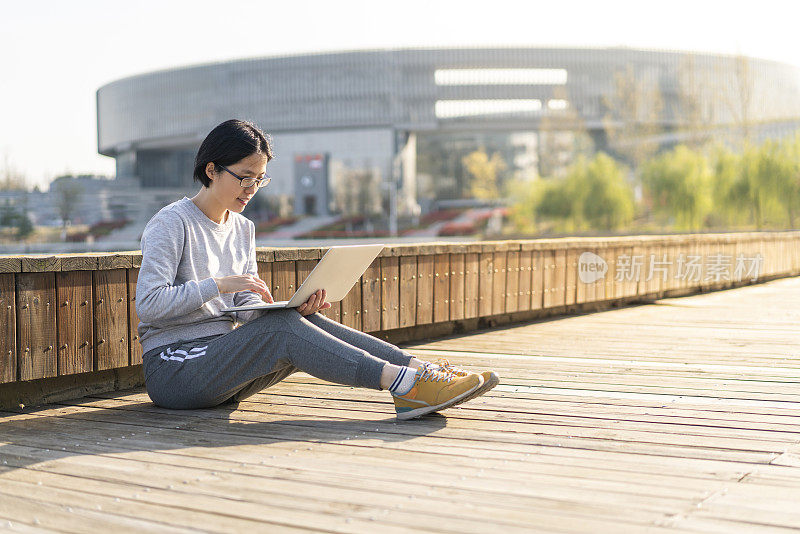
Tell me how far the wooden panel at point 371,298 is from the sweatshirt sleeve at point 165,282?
2650mm

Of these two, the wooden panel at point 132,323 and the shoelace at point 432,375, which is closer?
the shoelace at point 432,375

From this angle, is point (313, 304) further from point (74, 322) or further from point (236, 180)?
point (74, 322)

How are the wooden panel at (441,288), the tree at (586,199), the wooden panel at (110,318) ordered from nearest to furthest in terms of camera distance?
the wooden panel at (110,318), the wooden panel at (441,288), the tree at (586,199)

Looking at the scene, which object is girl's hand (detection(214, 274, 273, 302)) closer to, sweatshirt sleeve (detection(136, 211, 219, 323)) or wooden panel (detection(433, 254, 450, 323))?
sweatshirt sleeve (detection(136, 211, 219, 323))

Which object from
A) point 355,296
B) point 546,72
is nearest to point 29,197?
point 546,72

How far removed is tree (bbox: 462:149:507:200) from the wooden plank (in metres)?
66.4

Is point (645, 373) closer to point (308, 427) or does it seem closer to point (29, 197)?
point (308, 427)

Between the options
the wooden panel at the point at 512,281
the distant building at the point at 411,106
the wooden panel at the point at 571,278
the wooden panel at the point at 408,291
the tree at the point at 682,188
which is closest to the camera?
the wooden panel at the point at 408,291

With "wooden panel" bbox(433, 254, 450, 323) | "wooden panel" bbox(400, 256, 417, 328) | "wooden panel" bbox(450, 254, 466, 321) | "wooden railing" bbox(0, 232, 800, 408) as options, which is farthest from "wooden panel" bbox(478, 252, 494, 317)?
"wooden panel" bbox(400, 256, 417, 328)

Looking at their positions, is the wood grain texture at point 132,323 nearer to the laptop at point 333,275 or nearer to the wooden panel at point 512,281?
the laptop at point 333,275

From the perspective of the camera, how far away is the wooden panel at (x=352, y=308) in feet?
21.2

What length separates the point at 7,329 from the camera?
433 cm

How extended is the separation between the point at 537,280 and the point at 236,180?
516cm

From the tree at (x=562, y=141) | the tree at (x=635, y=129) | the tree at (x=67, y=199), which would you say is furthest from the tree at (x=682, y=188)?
the tree at (x=67, y=199)
